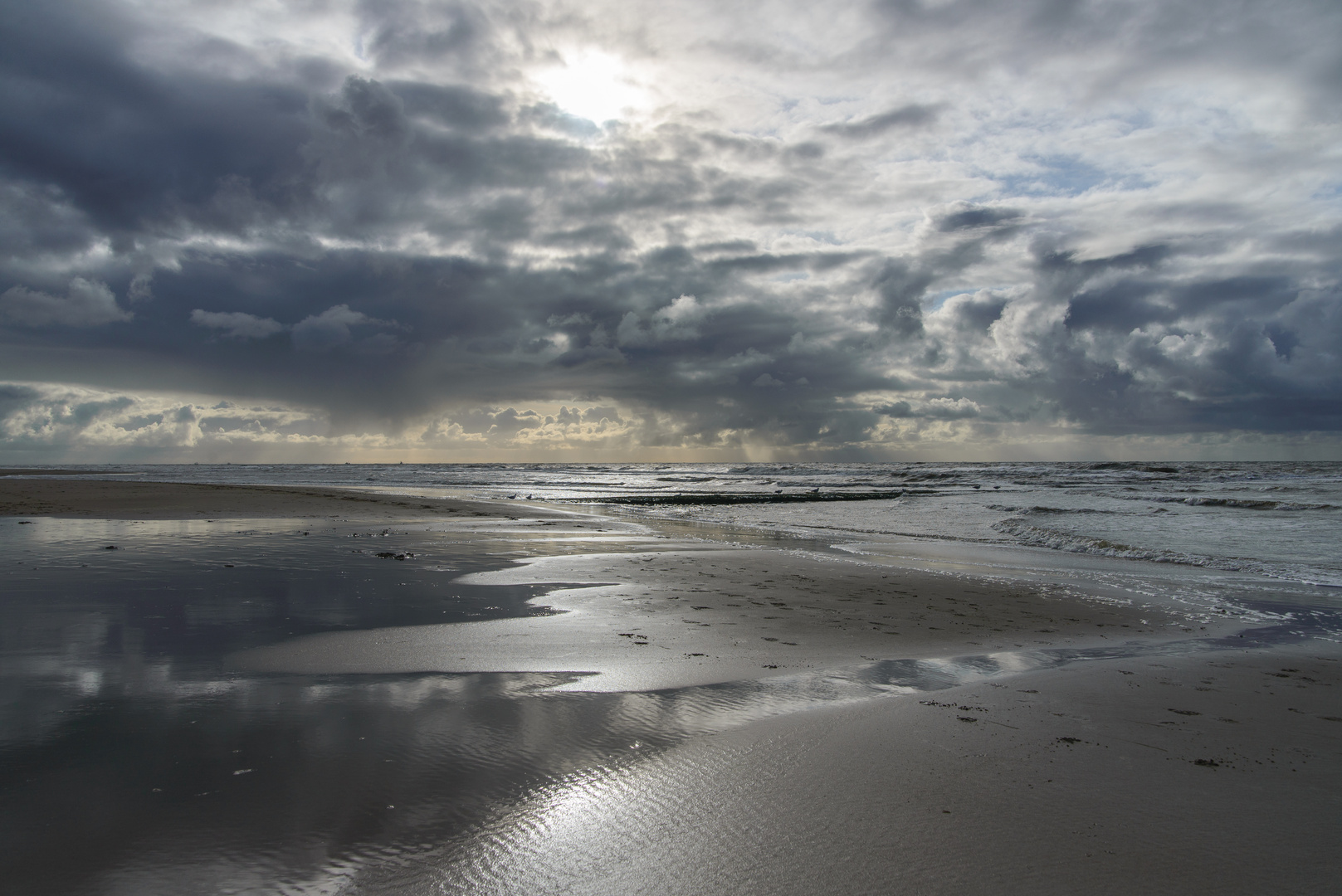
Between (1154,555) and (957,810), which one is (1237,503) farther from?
(957,810)

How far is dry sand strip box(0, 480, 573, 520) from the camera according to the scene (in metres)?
22.7

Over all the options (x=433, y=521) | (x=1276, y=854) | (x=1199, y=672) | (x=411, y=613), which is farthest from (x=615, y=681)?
(x=433, y=521)

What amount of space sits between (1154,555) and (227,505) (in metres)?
30.3

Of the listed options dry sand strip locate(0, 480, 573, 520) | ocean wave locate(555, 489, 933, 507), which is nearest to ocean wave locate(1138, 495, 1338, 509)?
ocean wave locate(555, 489, 933, 507)

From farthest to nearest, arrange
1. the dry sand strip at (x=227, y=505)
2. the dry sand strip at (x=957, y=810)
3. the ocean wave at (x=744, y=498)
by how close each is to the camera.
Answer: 1. the ocean wave at (x=744, y=498)
2. the dry sand strip at (x=227, y=505)
3. the dry sand strip at (x=957, y=810)

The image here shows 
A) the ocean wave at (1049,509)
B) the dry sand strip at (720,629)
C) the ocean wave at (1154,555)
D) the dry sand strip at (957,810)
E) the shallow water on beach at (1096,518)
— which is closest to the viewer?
the dry sand strip at (957,810)

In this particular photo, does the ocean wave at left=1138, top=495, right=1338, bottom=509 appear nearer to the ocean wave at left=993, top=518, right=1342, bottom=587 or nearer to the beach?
the ocean wave at left=993, top=518, right=1342, bottom=587

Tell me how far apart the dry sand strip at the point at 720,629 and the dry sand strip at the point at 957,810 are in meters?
1.74

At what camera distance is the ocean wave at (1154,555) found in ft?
41.7

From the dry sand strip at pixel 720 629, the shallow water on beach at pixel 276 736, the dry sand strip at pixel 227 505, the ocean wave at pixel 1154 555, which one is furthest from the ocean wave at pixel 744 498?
the shallow water on beach at pixel 276 736

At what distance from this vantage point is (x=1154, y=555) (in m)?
15.1

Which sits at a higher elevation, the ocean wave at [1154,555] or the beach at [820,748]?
the beach at [820,748]

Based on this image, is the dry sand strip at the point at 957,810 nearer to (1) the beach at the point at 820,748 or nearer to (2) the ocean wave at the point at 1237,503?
(1) the beach at the point at 820,748

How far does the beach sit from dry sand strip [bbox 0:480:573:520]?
14157 millimetres
